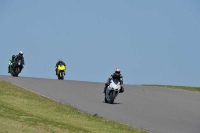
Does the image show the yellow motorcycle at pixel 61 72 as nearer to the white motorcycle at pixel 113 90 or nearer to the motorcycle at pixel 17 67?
the motorcycle at pixel 17 67

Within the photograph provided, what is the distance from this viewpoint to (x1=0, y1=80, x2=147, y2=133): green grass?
16.8m

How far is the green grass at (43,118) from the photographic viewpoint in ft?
55.1

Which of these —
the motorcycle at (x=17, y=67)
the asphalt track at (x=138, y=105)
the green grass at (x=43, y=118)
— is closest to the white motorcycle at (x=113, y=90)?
Result: the asphalt track at (x=138, y=105)

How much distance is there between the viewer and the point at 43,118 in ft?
65.3

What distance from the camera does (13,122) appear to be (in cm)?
1714

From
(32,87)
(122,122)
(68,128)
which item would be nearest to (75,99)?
(32,87)

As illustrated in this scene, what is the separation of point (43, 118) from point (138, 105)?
9612 millimetres

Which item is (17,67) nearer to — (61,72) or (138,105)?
(61,72)

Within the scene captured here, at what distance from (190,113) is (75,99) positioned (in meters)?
5.65

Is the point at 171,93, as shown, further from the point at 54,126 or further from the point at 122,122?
the point at 54,126

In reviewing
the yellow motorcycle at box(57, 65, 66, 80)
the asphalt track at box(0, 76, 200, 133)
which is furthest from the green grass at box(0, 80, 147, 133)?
the yellow motorcycle at box(57, 65, 66, 80)

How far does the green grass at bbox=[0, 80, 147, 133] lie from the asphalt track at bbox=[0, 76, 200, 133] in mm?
1074

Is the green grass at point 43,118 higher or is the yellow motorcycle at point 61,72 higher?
the yellow motorcycle at point 61,72

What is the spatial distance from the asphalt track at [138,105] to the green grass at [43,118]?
107 cm
